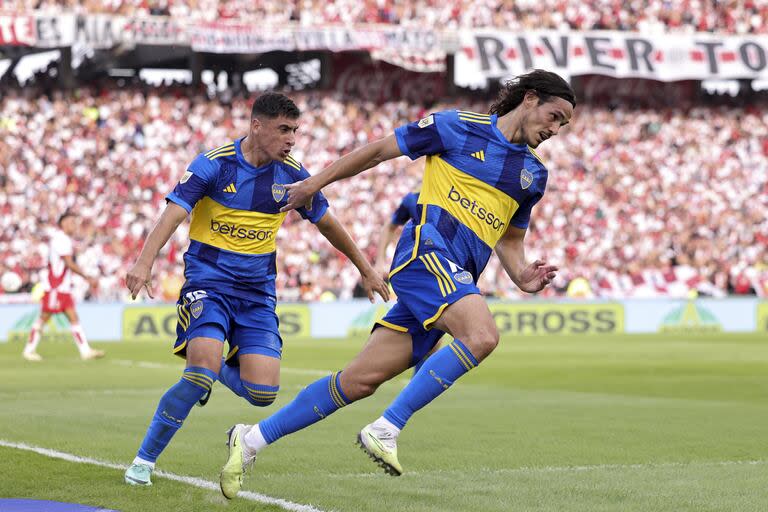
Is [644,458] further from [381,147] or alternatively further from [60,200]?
[60,200]

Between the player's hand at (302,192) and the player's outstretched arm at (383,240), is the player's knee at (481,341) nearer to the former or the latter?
the player's hand at (302,192)

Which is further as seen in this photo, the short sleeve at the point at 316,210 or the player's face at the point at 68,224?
the player's face at the point at 68,224

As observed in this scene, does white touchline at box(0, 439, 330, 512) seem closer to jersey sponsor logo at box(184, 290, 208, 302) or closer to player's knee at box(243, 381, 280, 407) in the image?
player's knee at box(243, 381, 280, 407)

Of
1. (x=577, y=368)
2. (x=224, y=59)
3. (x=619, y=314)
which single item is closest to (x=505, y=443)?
(x=577, y=368)

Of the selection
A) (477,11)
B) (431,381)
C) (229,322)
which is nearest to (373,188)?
(477,11)

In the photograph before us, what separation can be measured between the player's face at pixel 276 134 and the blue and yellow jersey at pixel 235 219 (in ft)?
0.62

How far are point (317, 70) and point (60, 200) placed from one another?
9.84 meters

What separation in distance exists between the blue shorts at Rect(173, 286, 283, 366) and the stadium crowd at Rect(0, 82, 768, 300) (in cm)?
1935

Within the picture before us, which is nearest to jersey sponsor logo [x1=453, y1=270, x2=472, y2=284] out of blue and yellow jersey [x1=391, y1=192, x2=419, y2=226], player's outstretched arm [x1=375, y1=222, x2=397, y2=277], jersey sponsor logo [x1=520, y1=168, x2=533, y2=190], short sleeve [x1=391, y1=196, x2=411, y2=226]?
jersey sponsor logo [x1=520, y1=168, x2=533, y2=190]

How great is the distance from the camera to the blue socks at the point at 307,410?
6309 millimetres

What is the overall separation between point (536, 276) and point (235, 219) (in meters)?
→ 1.79

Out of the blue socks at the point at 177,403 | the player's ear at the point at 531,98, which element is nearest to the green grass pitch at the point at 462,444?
the blue socks at the point at 177,403

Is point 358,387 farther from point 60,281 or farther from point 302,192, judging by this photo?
point 60,281

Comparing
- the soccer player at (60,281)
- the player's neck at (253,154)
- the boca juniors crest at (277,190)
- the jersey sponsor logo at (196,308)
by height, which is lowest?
the soccer player at (60,281)
